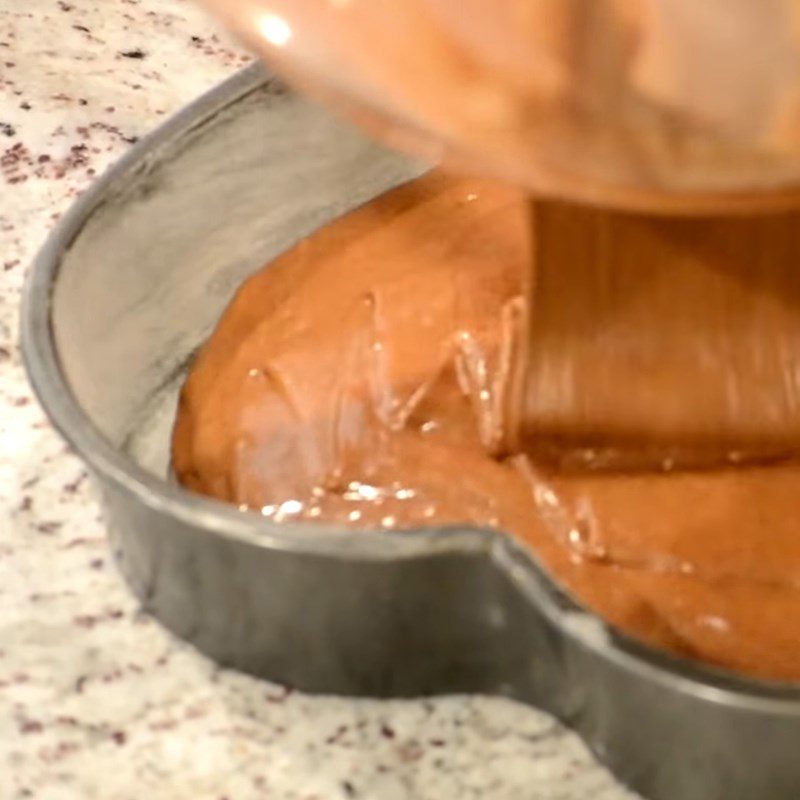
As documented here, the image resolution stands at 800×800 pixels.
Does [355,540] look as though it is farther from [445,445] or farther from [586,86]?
[586,86]

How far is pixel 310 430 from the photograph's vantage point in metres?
0.65

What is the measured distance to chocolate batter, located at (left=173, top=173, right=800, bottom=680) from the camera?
1.85 feet

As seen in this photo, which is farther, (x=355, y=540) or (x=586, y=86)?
(x=355, y=540)

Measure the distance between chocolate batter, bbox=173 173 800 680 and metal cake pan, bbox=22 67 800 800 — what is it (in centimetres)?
4

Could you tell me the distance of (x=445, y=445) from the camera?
0.63 m

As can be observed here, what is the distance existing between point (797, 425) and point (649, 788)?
6.6 inches

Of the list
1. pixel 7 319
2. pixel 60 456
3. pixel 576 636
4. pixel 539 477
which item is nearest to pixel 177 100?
pixel 7 319

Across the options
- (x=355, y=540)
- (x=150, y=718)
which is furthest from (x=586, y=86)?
(x=150, y=718)

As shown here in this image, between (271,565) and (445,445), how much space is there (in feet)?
0.40

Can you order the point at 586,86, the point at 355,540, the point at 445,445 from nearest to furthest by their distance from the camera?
1. the point at 586,86
2. the point at 355,540
3. the point at 445,445

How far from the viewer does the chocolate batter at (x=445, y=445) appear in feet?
1.85

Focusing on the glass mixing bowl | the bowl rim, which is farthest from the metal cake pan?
the glass mixing bowl

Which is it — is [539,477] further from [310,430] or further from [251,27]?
[251,27]

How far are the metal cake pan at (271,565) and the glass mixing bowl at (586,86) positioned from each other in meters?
0.19
